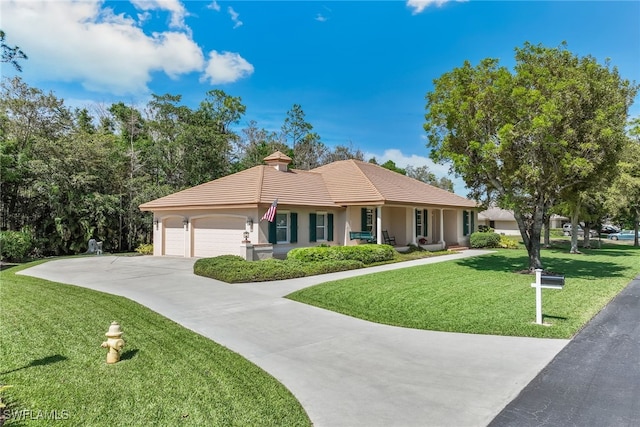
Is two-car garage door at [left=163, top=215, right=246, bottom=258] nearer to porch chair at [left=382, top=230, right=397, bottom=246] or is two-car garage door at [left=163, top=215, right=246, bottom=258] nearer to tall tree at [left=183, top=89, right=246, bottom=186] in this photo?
tall tree at [left=183, top=89, right=246, bottom=186]

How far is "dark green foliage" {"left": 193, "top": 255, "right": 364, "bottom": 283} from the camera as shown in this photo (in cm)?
1230

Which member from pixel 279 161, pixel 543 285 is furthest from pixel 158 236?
pixel 543 285

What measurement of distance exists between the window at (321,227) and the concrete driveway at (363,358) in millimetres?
10361

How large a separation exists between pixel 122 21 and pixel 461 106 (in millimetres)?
11389

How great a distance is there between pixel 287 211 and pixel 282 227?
0.82 metres

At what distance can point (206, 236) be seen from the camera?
64.6 feet

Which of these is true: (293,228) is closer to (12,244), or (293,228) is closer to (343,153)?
(12,244)

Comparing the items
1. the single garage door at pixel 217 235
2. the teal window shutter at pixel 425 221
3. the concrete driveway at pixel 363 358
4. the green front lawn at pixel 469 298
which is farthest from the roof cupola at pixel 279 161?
the concrete driveway at pixel 363 358

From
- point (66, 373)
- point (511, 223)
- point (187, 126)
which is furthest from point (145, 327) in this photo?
point (511, 223)

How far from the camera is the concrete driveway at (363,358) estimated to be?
13.6 ft

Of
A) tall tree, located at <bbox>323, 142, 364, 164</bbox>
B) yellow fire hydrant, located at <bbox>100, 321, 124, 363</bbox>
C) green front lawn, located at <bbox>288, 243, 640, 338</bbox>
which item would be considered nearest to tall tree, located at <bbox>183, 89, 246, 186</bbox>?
tall tree, located at <bbox>323, 142, 364, 164</bbox>

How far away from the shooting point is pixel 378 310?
8680 mm

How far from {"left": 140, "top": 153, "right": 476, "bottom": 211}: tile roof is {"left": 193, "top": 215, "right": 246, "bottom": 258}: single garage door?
923 mm

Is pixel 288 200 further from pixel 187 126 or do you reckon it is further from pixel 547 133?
pixel 187 126
